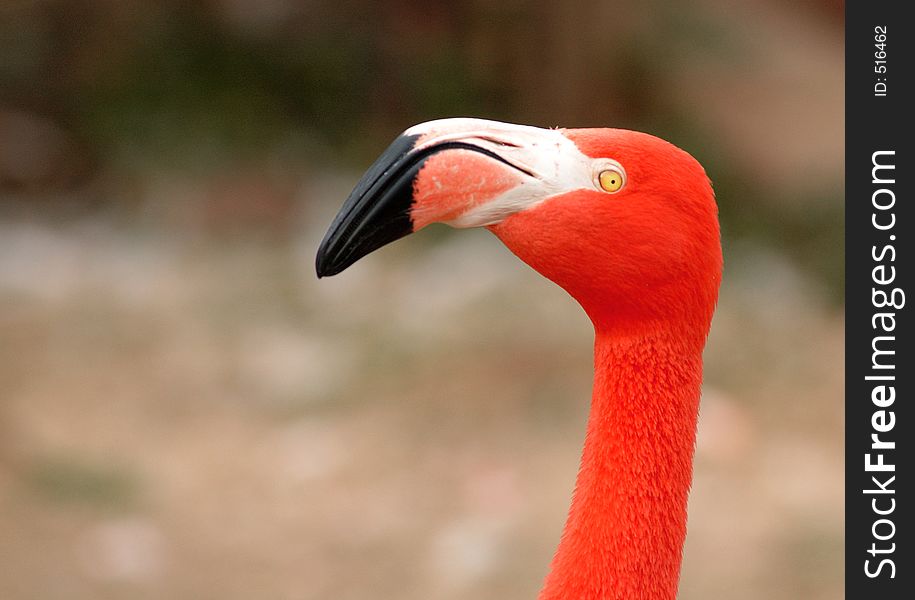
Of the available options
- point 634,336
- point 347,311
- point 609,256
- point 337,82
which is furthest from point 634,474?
point 337,82

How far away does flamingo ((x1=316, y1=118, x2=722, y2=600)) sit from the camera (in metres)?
1.34

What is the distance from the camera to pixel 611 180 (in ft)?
4.47

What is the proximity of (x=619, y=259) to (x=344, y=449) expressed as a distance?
2.81 metres

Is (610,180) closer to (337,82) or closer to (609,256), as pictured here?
(609,256)

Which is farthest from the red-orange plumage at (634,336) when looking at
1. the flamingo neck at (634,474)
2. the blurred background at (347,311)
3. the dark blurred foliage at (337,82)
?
the dark blurred foliage at (337,82)

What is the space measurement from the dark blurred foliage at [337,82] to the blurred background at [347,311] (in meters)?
0.01

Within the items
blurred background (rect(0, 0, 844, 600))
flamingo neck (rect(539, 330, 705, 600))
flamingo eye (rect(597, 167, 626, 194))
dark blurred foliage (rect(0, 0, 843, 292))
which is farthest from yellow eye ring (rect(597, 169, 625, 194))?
dark blurred foliage (rect(0, 0, 843, 292))

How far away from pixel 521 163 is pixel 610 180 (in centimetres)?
12

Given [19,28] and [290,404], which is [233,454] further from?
[19,28]

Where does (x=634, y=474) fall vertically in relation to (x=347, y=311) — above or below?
below

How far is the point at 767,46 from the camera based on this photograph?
5305mm

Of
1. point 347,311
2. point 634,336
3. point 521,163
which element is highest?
point 347,311

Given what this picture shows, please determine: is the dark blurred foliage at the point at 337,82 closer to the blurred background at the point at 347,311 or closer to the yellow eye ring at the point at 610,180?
the blurred background at the point at 347,311

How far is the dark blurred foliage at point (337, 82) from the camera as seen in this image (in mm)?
5148
